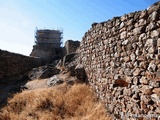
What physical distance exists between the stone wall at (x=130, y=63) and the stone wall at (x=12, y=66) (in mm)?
8365

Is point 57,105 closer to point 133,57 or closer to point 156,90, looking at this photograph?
point 133,57

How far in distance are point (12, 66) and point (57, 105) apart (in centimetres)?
795

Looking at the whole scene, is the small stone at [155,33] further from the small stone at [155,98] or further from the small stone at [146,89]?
the small stone at [155,98]

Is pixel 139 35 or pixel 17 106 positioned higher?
pixel 139 35

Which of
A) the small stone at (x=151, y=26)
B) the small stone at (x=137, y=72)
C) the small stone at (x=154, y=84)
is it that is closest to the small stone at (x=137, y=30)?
the small stone at (x=151, y=26)

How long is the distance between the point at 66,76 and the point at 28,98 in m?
2.53

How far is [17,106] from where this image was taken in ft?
26.0

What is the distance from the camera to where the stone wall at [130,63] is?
12.4ft

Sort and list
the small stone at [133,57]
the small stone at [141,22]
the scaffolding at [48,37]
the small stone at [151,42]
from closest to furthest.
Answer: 1. the small stone at [151,42]
2. the small stone at [141,22]
3. the small stone at [133,57]
4. the scaffolding at [48,37]

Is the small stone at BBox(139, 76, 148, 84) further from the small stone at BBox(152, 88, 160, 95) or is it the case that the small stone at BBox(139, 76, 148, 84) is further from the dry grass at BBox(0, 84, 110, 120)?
the dry grass at BBox(0, 84, 110, 120)

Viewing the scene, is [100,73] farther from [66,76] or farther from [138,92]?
[66,76]

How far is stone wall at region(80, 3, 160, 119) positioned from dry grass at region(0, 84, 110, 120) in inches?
19.7

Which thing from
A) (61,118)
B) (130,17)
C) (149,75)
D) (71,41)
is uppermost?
(71,41)

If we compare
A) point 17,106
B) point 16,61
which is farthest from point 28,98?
point 16,61
